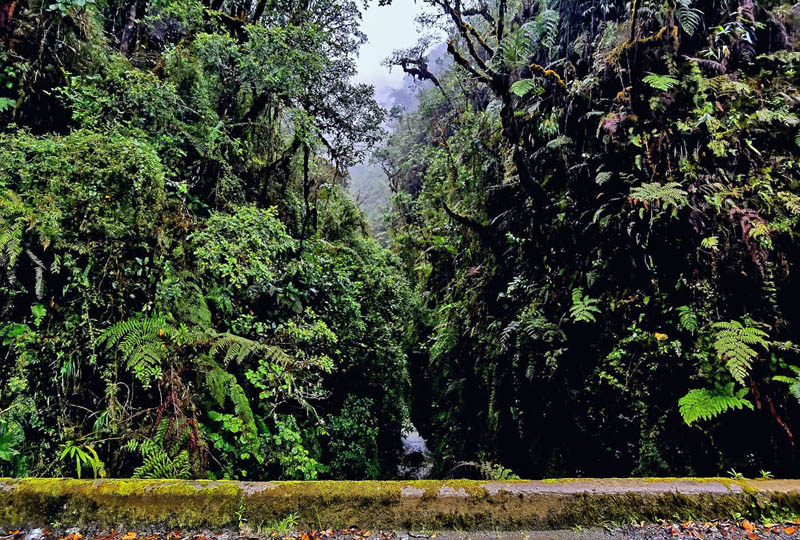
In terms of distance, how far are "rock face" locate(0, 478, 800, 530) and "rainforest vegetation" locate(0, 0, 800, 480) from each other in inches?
32.2

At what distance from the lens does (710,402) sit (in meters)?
2.63

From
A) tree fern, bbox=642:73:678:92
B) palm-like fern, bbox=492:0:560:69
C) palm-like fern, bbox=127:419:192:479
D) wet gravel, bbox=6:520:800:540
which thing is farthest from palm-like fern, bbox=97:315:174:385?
palm-like fern, bbox=492:0:560:69

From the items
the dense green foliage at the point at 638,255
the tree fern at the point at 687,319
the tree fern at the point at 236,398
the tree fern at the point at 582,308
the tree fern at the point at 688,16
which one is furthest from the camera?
the tree fern at the point at 688,16

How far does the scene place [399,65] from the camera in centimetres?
1209

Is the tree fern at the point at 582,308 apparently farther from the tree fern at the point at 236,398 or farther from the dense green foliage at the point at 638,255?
the tree fern at the point at 236,398

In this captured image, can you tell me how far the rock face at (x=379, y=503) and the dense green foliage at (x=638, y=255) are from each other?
1151 mm

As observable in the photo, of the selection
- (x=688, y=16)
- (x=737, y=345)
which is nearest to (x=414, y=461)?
(x=737, y=345)

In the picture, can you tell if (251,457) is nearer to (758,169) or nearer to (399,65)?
(758,169)

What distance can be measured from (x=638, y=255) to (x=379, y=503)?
11.4 feet

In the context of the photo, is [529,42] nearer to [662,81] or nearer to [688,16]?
[688,16]

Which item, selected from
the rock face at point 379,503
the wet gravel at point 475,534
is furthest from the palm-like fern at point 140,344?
the wet gravel at point 475,534

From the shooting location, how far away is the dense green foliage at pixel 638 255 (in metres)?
2.93

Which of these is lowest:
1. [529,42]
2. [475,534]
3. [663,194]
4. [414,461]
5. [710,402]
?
[414,461]

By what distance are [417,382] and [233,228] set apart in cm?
573
